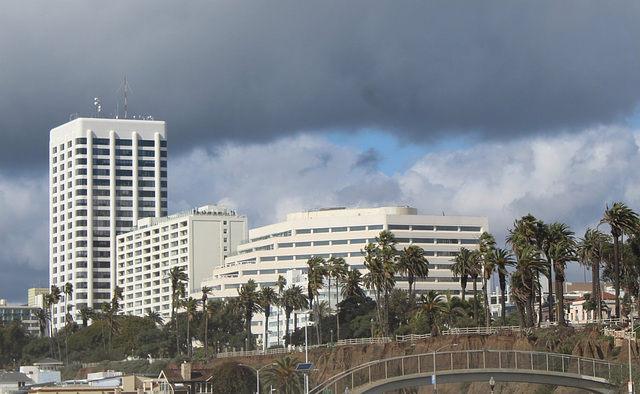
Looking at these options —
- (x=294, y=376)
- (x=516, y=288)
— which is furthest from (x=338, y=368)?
(x=516, y=288)

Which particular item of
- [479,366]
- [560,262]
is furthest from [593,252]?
[479,366]

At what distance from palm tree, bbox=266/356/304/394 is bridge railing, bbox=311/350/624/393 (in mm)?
31414

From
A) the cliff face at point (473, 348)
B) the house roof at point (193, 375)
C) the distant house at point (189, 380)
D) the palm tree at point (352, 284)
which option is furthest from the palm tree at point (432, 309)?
the house roof at point (193, 375)

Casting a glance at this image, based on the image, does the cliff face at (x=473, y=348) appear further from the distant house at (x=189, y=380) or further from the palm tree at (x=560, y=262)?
the distant house at (x=189, y=380)

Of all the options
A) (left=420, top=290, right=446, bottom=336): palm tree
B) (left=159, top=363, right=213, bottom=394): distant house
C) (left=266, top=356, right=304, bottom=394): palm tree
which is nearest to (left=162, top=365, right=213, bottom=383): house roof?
→ (left=159, top=363, right=213, bottom=394): distant house

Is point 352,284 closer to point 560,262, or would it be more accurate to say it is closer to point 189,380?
point 189,380

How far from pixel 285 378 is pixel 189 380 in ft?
75.9

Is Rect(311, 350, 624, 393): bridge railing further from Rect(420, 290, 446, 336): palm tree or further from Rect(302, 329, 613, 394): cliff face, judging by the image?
Rect(420, 290, 446, 336): palm tree

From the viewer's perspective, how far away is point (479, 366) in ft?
376

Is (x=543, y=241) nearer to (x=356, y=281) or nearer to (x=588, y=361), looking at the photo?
(x=588, y=361)

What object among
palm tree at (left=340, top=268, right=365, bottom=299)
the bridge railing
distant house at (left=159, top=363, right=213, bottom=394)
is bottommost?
distant house at (left=159, top=363, right=213, bottom=394)

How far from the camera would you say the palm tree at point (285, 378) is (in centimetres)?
14750

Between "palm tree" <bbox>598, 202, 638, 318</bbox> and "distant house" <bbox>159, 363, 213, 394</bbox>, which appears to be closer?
"palm tree" <bbox>598, 202, 638, 318</bbox>

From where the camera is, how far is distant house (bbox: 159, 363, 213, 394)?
163m
